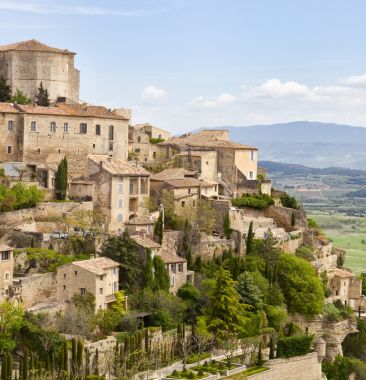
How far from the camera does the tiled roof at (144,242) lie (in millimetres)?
55844

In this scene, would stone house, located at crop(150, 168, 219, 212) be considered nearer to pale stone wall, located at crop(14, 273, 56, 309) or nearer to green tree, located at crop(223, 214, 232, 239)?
green tree, located at crop(223, 214, 232, 239)

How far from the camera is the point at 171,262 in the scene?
56.8 metres

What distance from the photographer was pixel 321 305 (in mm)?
63719

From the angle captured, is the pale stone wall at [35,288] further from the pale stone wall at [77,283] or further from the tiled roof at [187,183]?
the tiled roof at [187,183]

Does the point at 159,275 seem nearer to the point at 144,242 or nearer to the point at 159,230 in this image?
the point at 144,242

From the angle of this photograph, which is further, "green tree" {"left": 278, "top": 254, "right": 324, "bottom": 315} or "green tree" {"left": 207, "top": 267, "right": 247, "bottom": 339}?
"green tree" {"left": 278, "top": 254, "right": 324, "bottom": 315}

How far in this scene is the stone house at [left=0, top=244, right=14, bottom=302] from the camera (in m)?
48.8

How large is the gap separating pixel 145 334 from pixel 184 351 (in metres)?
2.32

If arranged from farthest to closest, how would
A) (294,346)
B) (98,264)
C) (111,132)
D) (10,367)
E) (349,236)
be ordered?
(349,236) < (111,132) < (294,346) < (98,264) < (10,367)

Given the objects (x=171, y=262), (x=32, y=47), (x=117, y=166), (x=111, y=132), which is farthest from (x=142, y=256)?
(x=32, y=47)

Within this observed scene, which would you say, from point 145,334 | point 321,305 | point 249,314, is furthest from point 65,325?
point 321,305

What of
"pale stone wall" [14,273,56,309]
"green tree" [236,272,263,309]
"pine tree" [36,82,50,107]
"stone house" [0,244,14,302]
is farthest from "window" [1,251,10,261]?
"pine tree" [36,82,50,107]

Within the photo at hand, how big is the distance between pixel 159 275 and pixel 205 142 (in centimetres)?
1994

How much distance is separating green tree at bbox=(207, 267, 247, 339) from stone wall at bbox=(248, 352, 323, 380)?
2927 millimetres
